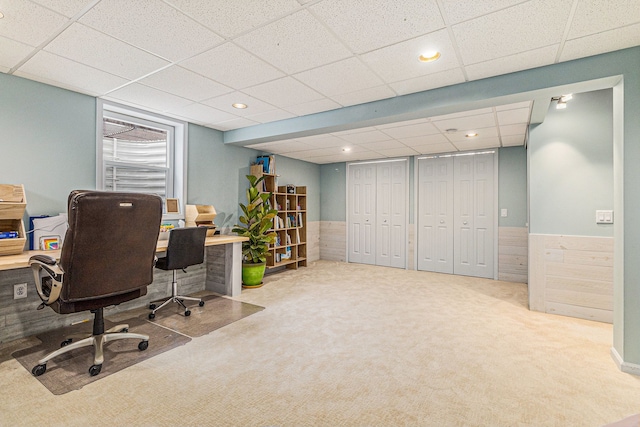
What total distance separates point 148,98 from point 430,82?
2.88 meters

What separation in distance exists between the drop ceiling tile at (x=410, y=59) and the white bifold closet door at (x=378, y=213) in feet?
11.4

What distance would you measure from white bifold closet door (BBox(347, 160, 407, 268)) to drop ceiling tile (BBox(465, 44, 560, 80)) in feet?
11.1

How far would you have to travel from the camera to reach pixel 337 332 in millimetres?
2867

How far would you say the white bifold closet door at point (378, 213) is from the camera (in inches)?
237

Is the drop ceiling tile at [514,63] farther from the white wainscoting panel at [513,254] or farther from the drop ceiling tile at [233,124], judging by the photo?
the white wainscoting panel at [513,254]

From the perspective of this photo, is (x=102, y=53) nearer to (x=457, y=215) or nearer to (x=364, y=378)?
(x=364, y=378)

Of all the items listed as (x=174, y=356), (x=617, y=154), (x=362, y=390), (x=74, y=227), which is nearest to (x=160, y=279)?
(x=174, y=356)

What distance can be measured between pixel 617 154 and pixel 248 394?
10.3 feet

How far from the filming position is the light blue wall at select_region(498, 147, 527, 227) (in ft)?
16.0

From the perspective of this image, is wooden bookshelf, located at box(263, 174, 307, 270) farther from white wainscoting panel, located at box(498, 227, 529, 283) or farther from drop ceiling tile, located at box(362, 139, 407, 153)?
white wainscoting panel, located at box(498, 227, 529, 283)

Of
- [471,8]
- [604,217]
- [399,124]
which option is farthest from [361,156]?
[471,8]

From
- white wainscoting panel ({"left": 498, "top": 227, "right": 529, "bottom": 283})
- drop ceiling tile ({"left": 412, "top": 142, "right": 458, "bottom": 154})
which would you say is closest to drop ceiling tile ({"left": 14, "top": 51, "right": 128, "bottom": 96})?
drop ceiling tile ({"left": 412, "top": 142, "right": 458, "bottom": 154})

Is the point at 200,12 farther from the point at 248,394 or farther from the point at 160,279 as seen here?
the point at 160,279

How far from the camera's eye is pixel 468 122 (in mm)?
3613
